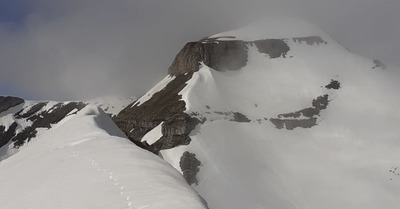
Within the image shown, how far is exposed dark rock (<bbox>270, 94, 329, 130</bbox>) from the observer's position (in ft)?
333

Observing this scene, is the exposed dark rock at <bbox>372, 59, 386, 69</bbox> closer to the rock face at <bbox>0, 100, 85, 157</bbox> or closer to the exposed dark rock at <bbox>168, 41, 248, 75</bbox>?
the exposed dark rock at <bbox>168, 41, 248, 75</bbox>

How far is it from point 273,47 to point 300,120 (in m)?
34.9

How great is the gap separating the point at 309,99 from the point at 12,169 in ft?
345

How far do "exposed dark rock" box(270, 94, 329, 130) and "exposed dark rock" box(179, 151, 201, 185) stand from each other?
2639cm

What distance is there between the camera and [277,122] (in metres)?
102

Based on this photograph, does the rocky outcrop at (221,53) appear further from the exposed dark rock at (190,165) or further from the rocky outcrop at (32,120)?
the rocky outcrop at (32,120)

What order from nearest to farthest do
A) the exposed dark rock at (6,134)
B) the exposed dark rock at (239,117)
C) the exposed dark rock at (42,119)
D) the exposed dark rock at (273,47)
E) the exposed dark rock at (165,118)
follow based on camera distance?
the exposed dark rock at (165,118) → the exposed dark rock at (239,117) → the exposed dark rock at (273,47) → the exposed dark rock at (42,119) → the exposed dark rock at (6,134)

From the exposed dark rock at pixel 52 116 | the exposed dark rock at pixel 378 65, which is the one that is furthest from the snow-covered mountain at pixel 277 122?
the exposed dark rock at pixel 52 116

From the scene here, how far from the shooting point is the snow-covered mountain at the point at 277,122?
257 feet

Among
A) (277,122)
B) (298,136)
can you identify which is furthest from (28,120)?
(298,136)

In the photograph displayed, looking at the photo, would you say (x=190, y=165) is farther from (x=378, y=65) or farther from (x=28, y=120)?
(x=28, y=120)

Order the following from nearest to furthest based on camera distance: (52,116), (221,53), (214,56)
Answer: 1. (214,56)
2. (221,53)
3. (52,116)

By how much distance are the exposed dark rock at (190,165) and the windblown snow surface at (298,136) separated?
0.85 meters

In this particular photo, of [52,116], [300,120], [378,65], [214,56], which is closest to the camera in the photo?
[300,120]
